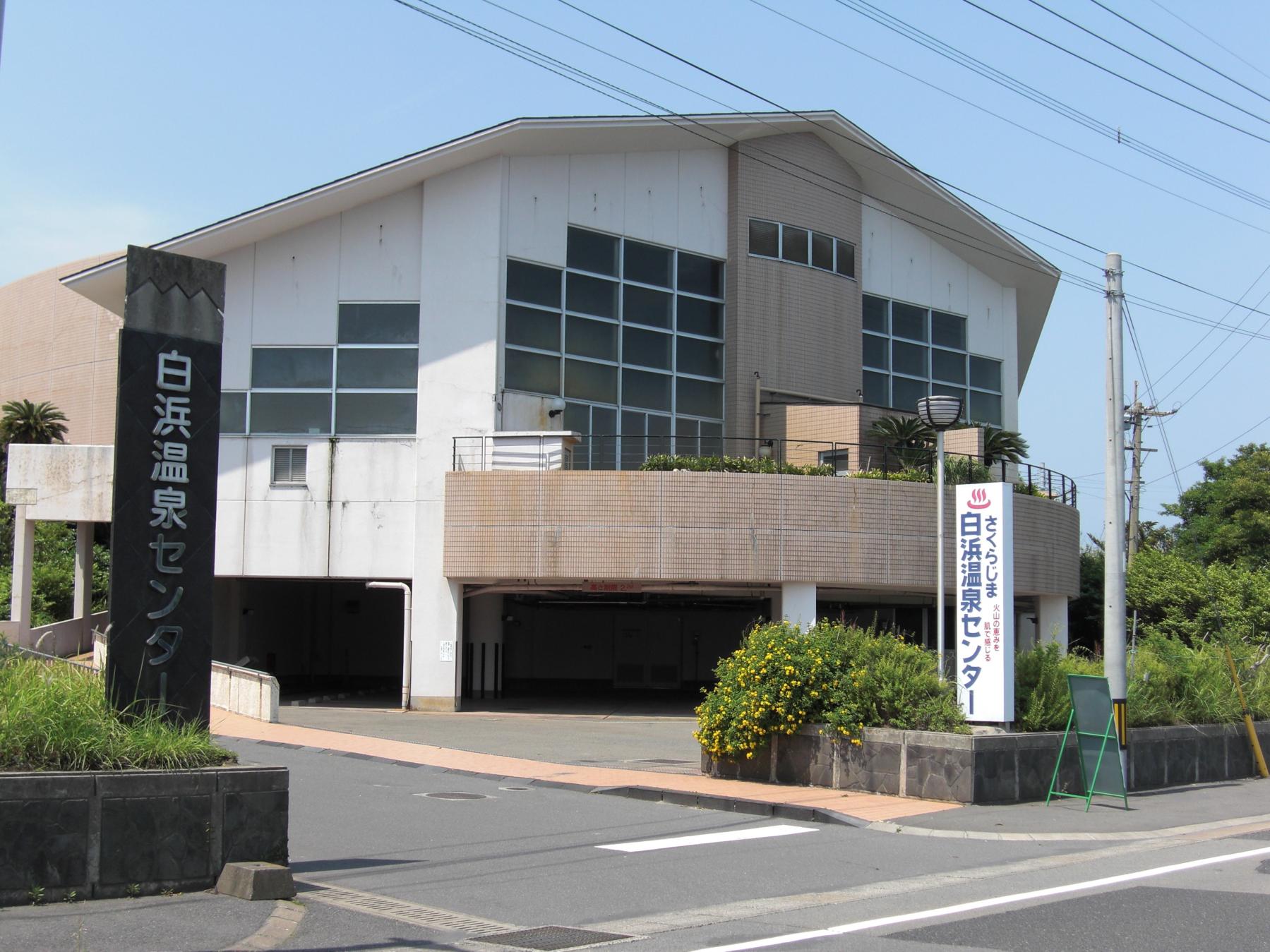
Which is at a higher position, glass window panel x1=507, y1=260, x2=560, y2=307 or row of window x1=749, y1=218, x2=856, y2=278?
row of window x1=749, y1=218, x2=856, y2=278

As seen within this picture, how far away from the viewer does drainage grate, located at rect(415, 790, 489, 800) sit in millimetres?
14555

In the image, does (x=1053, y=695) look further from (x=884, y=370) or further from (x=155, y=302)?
(x=884, y=370)

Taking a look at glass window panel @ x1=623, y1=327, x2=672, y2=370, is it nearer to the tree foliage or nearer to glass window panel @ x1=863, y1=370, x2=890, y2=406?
glass window panel @ x1=863, y1=370, x2=890, y2=406

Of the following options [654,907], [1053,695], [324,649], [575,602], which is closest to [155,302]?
[654,907]

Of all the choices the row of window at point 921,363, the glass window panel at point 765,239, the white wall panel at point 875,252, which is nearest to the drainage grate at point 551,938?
the glass window panel at point 765,239

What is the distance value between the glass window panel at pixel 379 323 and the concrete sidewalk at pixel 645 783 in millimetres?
10491

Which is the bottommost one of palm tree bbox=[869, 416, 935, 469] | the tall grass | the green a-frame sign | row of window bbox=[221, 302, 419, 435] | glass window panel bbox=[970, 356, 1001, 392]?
the green a-frame sign

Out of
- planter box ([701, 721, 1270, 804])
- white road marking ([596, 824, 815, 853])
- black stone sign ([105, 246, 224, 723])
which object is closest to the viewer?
black stone sign ([105, 246, 224, 723])

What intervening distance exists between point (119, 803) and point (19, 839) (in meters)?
0.62

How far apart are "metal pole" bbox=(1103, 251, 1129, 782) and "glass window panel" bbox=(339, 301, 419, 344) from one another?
15.8 metres

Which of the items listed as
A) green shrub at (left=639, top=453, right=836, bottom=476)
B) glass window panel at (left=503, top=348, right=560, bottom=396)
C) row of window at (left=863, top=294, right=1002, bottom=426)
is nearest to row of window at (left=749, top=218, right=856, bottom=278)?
row of window at (left=863, top=294, right=1002, bottom=426)

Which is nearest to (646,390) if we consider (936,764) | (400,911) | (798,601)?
(798,601)

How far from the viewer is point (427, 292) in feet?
93.2

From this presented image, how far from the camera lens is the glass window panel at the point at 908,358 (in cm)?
3481
